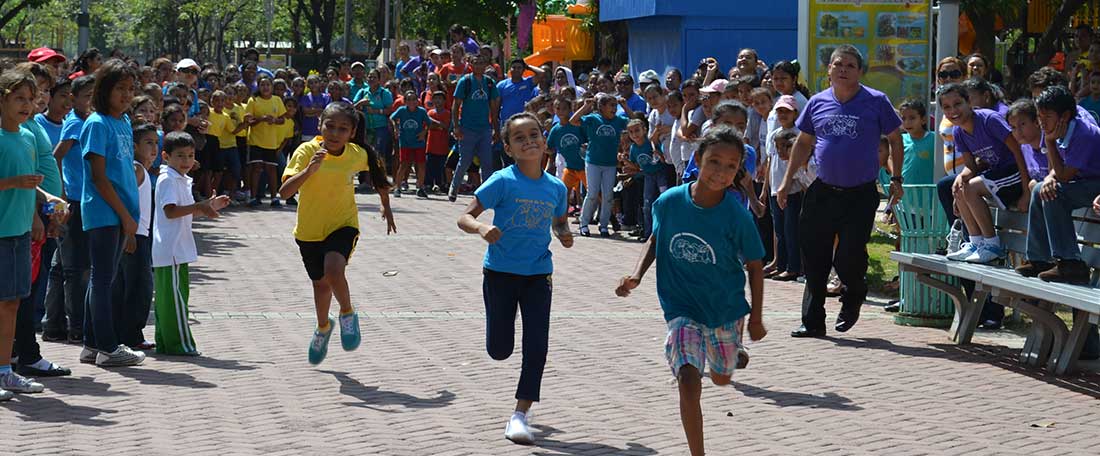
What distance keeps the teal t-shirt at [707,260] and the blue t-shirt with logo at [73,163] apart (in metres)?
4.17

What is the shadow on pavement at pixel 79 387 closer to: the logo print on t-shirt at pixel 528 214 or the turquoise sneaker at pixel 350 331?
the turquoise sneaker at pixel 350 331

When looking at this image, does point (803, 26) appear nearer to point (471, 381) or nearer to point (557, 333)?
point (557, 333)

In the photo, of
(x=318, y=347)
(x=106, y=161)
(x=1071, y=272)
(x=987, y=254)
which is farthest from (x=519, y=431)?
(x=987, y=254)

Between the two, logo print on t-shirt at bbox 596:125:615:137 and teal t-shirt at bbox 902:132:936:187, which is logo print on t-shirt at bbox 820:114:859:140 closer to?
teal t-shirt at bbox 902:132:936:187

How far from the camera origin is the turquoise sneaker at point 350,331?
358 inches

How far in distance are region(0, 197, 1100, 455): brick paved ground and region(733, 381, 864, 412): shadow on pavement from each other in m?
0.02

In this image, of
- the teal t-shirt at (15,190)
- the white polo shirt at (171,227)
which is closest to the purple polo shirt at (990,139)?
the white polo shirt at (171,227)

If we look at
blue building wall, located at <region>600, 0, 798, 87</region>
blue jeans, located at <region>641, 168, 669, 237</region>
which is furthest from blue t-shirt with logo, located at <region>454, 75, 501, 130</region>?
blue jeans, located at <region>641, 168, 669, 237</region>

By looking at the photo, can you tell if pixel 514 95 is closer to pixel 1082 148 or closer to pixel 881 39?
pixel 881 39

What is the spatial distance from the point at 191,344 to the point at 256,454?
2.83m

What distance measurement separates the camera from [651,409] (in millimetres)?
7980

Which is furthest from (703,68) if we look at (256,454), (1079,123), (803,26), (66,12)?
(66,12)

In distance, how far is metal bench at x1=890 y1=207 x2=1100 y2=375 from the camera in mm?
8852

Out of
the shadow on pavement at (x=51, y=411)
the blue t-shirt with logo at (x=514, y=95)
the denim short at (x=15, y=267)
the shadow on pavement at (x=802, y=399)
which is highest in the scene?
the blue t-shirt with logo at (x=514, y=95)
